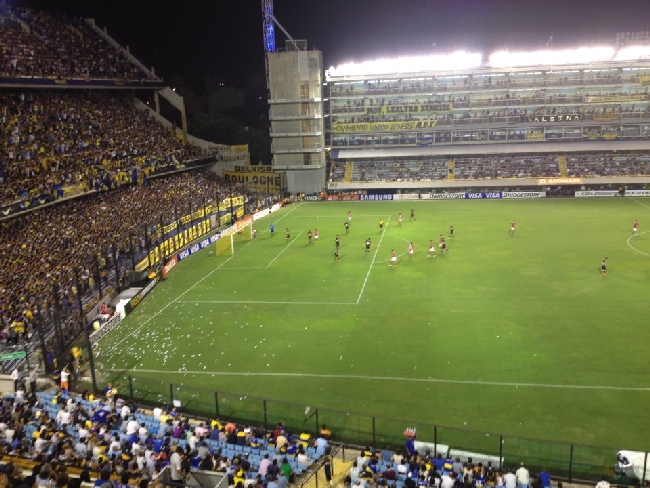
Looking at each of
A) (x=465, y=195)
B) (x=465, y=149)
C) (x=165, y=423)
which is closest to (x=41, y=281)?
(x=165, y=423)

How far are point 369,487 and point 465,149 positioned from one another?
218 ft

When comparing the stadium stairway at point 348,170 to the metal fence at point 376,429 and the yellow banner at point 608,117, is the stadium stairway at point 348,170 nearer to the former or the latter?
the yellow banner at point 608,117

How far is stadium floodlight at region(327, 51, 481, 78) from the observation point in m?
71.5

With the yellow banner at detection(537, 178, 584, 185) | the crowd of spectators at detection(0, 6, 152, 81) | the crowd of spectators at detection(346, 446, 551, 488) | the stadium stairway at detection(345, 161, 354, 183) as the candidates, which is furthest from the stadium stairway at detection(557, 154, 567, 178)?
the crowd of spectators at detection(346, 446, 551, 488)

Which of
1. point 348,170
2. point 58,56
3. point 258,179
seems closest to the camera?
point 58,56

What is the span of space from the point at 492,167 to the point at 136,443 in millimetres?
65949

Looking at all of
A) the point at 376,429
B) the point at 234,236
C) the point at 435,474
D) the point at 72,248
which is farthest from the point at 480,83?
the point at 435,474

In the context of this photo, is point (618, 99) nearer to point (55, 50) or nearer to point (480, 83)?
point (480, 83)

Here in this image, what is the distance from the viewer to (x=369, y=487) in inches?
480

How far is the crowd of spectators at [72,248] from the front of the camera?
27.5 metres

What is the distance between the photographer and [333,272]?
36438mm

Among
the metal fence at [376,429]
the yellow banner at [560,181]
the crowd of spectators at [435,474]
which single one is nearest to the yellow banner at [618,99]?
the yellow banner at [560,181]

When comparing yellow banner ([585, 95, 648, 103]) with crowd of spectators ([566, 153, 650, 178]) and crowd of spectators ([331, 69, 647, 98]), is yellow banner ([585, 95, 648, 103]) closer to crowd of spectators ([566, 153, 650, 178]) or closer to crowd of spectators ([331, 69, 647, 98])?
crowd of spectators ([331, 69, 647, 98])

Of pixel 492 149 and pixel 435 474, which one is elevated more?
pixel 492 149
